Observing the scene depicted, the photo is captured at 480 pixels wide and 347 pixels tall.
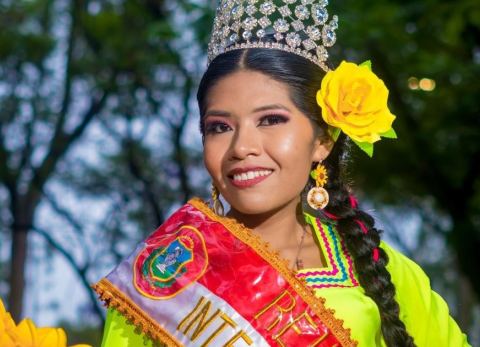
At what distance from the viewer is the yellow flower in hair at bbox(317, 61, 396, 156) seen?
3.03 meters

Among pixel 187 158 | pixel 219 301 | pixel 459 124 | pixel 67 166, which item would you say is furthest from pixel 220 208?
pixel 67 166

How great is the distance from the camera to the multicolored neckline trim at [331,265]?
9.78ft

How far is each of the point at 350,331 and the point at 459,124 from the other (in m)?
5.88

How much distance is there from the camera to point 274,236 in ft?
10.1

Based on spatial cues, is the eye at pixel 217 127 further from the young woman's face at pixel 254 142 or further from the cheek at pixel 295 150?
the cheek at pixel 295 150

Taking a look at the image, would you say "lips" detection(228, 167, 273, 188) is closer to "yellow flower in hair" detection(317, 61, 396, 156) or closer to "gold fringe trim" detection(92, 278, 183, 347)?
"yellow flower in hair" detection(317, 61, 396, 156)

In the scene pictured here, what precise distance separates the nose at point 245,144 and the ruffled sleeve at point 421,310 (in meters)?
0.63

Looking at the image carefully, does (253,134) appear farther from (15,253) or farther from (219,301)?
(15,253)

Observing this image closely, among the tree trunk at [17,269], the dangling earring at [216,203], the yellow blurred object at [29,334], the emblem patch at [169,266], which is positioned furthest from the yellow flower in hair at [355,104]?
the tree trunk at [17,269]

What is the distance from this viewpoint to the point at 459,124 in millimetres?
8539

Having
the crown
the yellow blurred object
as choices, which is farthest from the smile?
the yellow blurred object

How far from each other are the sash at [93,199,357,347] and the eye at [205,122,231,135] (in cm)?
28

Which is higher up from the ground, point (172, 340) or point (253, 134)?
point (253, 134)

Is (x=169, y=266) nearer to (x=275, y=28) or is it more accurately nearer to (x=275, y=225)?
(x=275, y=225)
